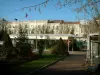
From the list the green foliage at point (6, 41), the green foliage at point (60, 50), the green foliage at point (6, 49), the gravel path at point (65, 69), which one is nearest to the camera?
the gravel path at point (65, 69)

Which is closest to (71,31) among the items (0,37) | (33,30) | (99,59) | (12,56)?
(33,30)

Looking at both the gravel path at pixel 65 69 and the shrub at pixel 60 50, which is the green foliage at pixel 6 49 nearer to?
the gravel path at pixel 65 69

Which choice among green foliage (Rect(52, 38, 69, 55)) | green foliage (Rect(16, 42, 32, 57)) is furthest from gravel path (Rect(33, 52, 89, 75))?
green foliage (Rect(52, 38, 69, 55))

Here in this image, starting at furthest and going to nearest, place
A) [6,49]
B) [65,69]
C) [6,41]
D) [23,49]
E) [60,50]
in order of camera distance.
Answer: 1. [60,50]
2. [6,41]
3. [23,49]
4. [6,49]
5. [65,69]

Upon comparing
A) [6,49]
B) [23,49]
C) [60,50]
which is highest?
[6,49]

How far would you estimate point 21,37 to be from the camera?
1501 inches

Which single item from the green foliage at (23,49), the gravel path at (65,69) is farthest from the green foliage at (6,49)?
the gravel path at (65,69)

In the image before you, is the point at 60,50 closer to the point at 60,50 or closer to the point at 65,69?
the point at 60,50

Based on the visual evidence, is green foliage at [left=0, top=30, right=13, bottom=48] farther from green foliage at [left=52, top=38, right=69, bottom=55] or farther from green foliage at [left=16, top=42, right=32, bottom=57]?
green foliage at [left=52, top=38, right=69, bottom=55]

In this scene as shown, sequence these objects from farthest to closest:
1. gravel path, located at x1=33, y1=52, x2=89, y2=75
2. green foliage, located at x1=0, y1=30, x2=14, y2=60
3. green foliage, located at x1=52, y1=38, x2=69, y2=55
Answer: green foliage, located at x1=52, y1=38, x2=69, y2=55 → green foliage, located at x1=0, y1=30, x2=14, y2=60 → gravel path, located at x1=33, y1=52, x2=89, y2=75

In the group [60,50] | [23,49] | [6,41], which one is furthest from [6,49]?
[60,50]

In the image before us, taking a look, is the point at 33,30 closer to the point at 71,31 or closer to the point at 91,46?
the point at 71,31

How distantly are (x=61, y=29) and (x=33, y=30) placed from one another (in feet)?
36.0

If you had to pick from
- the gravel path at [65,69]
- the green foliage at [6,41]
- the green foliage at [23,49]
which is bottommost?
the gravel path at [65,69]
